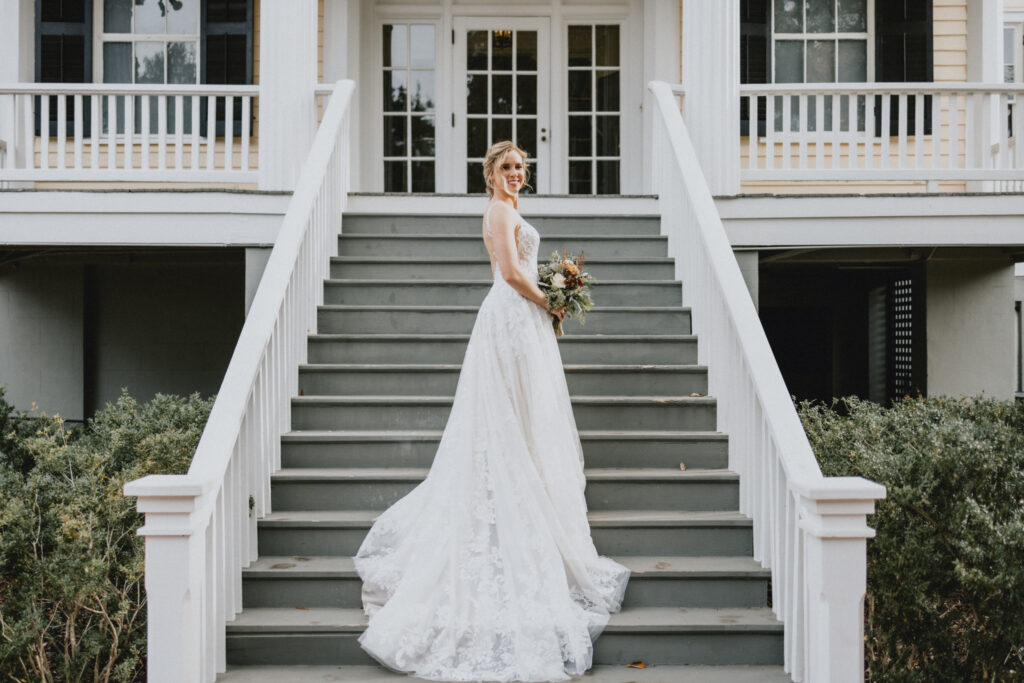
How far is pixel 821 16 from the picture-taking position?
8852 mm

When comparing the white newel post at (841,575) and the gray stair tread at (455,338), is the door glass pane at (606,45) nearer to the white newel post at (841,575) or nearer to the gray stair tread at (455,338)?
the gray stair tread at (455,338)

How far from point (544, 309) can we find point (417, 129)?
5.14 meters

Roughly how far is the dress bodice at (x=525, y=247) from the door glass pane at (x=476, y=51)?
5.10m

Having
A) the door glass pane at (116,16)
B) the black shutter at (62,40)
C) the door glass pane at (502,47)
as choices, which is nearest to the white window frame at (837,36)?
the door glass pane at (502,47)

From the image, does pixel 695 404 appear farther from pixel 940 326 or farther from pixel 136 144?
pixel 136 144

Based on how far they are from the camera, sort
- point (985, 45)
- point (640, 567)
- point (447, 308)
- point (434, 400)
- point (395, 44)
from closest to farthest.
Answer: point (640, 567)
point (434, 400)
point (447, 308)
point (985, 45)
point (395, 44)

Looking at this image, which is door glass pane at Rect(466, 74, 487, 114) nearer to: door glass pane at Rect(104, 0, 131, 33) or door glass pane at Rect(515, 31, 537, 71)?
door glass pane at Rect(515, 31, 537, 71)

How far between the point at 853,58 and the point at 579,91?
265 cm

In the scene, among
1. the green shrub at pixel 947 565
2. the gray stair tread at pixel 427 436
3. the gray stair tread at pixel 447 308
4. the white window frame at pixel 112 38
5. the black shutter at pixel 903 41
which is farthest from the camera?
the white window frame at pixel 112 38

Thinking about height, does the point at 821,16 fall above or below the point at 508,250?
above

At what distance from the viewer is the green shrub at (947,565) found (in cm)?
343

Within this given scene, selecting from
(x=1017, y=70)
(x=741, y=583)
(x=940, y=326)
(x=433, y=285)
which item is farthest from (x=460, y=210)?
(x=1017, y=70)

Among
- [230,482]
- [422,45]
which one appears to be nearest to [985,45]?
[422,45]

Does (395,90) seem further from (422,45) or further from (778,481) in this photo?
(778,481)
